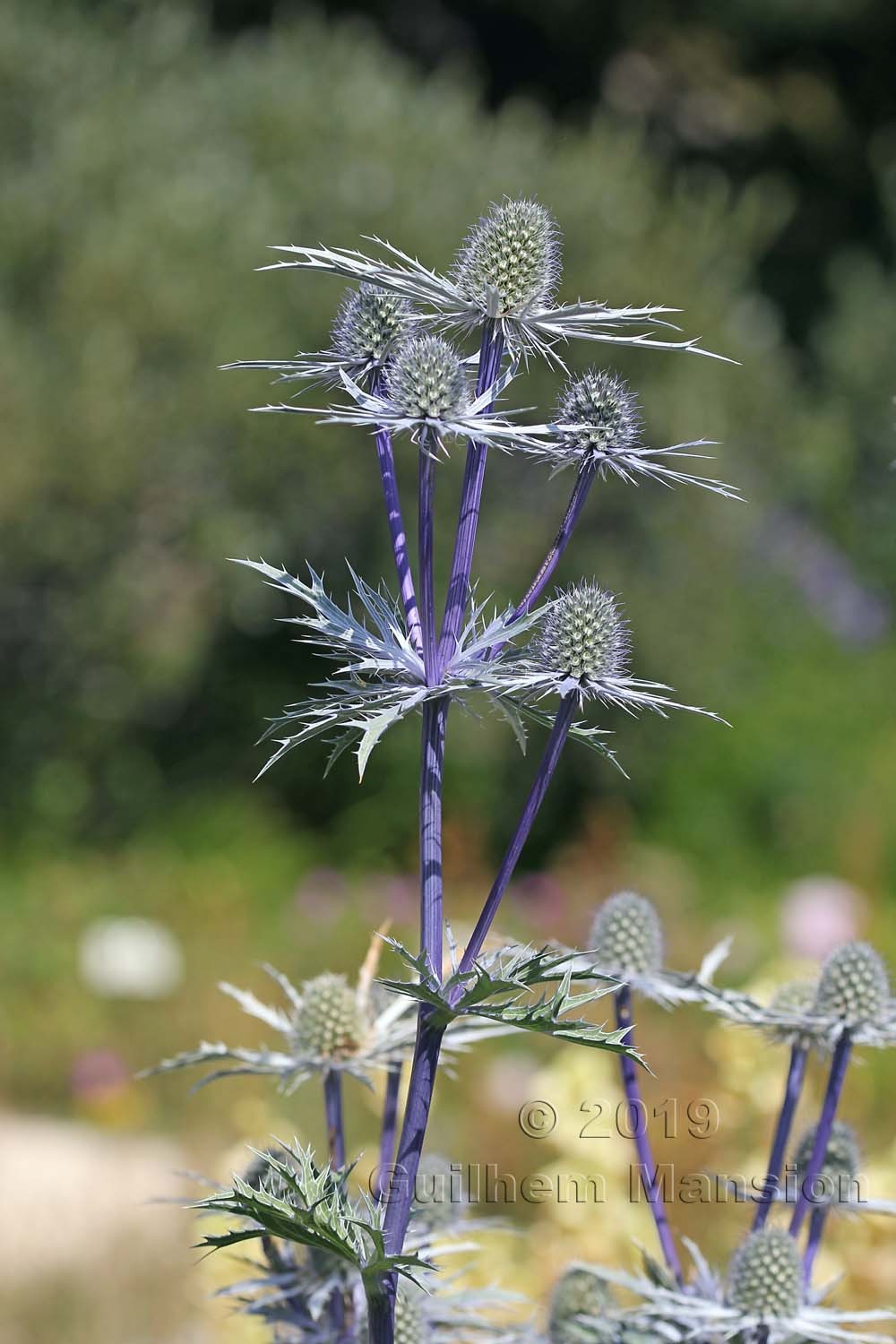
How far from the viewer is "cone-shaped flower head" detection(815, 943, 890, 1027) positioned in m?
1.49

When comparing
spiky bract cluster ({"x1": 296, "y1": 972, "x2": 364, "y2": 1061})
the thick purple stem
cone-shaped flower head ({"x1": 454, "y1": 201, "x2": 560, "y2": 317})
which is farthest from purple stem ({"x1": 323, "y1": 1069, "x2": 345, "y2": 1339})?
cone-shaped flower head ({"x1": 454, "y1": 201, "x2": 560, "y2": 317})

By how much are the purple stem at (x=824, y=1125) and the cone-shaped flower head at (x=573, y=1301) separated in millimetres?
247

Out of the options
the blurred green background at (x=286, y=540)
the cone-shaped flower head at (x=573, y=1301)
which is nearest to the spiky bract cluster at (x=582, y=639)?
the cone-shaped flower head at (x=573, y=1301)

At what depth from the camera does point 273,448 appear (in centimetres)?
755

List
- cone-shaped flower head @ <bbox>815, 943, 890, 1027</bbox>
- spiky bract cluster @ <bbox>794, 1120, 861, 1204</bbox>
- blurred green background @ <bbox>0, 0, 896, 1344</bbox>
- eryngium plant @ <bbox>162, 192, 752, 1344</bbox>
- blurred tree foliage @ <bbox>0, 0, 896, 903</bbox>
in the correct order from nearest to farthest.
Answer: eryngium plant @ <bbox>162, 192, 752, 1344</bbox> < cone-shaped flower head @ <bbox>815, 943, 890, 1027</bbox> < spiky bract cluster @ <bbox>794, 1120, 861, 1204</bbox> < blurred green background @ <bbox>0, 0, 896, 1344</bbox> < blurred tree foliage @ <bbox>0, 0, 896, 903</bbox>

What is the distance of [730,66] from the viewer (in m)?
12.0

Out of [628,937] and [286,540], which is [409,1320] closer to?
[628,937]

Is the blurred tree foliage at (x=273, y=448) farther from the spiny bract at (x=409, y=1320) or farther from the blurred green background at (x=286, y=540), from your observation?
the spiny bract at (x=409, y=1320)

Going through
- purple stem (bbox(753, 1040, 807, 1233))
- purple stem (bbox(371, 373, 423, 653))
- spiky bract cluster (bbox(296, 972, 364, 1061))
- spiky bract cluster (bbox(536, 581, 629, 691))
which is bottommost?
purple stem (bbox(753, 1040, 807, 1233))

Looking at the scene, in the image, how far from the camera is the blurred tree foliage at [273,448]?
283 inches

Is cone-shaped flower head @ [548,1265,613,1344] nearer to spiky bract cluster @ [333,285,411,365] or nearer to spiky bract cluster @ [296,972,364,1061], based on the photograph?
spiky bract cluster @ [296,972,364,1061]

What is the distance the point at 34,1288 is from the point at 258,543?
13.8 ft

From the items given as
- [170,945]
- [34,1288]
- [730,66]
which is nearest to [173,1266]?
[34,1288]

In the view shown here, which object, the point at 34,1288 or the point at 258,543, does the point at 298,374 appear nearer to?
the point at 34,1288
